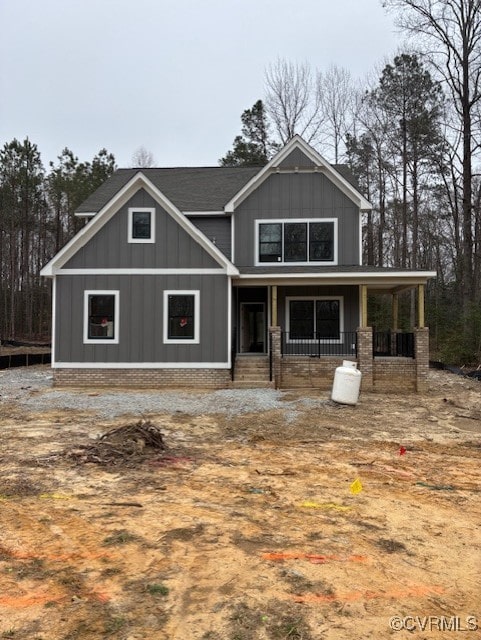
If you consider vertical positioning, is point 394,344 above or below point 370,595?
above

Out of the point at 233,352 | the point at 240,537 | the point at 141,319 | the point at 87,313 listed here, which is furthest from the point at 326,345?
the point at 240,537

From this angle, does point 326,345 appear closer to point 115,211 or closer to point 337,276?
point 337,276

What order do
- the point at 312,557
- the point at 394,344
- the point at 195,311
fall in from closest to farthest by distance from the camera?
the point at 312,557, the point at 195,311, the point at 394,344

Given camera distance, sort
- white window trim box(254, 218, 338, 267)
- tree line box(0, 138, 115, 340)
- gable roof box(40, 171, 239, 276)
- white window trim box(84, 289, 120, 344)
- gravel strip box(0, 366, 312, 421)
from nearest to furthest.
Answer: gravel strip box(0, 366, 312, 421) < gable roof box(40, 171, 239, 276) < white window trim box(84, 289, 120, 344) < white window trim box(254, 218, 338, 267) < tree line box(0, 138, 115, 340)

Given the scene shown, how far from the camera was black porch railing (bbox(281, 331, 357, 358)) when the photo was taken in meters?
15.2

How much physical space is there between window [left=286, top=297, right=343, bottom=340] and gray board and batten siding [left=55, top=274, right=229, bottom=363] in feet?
9.28

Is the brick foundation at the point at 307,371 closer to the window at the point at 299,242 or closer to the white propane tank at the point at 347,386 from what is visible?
the white propane tank at the point at 347,386

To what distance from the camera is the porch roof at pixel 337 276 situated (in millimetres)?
13812

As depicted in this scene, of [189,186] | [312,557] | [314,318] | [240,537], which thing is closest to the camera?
[312,557]

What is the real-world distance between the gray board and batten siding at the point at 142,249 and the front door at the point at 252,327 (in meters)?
3.00

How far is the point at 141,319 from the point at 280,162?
7079 mm

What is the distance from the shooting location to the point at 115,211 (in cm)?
1402

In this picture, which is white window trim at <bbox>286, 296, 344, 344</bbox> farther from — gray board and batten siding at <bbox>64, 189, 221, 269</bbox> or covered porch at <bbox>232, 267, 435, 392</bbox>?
gray board and batten siding at <bbox>64, 189, 221, 269</bbox>

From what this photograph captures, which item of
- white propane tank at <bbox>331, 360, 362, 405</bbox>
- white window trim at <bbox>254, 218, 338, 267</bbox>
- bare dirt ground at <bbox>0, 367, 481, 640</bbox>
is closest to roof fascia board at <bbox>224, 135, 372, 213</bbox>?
white window trim at <bbox>254, 218, 338, 267</bbox>
